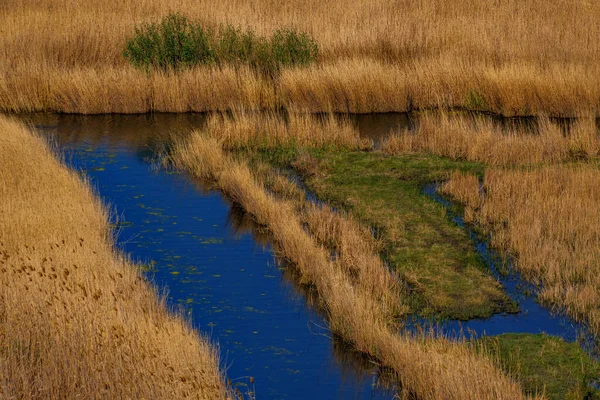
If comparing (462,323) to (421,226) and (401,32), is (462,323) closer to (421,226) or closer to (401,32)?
(421,226)

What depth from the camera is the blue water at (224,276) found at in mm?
8898

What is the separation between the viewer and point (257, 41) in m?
21.6

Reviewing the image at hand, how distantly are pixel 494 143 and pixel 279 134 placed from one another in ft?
12.4

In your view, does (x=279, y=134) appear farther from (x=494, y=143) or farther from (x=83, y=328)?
(x=83, y=328)

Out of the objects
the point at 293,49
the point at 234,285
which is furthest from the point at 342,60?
the point at 234,285

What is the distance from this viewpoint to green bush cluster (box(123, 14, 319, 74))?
67.8ft

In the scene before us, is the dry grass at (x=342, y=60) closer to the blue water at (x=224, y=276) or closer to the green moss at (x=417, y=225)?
the blue water at (x=224, y=276)

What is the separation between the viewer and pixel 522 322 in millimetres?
10000

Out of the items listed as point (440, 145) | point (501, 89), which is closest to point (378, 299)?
point (440, 145)

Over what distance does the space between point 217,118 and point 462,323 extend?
9038mm

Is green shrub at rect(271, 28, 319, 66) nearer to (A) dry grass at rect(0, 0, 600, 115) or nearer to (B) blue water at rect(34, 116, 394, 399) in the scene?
(A) dry grass at rect(0, 0, 600, 115)

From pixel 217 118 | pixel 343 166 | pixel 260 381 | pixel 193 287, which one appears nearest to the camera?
pixel 260 381

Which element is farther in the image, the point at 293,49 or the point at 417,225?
the point at 293,49

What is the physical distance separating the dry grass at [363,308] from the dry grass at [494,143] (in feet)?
11.4
